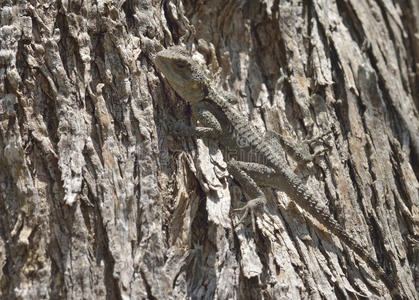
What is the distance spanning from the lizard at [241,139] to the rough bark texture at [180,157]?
4.4 inches

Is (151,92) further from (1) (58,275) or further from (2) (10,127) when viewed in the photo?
(1) (58,275)

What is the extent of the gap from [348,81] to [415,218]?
1678mm

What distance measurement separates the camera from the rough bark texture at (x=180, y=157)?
3.31 metres

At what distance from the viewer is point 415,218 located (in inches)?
178

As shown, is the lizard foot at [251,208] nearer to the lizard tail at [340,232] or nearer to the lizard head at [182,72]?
the lizard tail at [340,232]

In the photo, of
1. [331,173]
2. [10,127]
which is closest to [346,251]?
[331,173]

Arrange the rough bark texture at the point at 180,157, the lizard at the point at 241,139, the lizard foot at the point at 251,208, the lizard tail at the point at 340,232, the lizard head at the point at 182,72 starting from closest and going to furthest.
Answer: the rough bark texture at the point at 180,157
the lizard foot at the point at 251,208
the lizard tail at the point at 340,232
the lizard at the point at 241,139
the lizard head at the point at 182,72

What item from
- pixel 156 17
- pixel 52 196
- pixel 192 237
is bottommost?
pixel 192 237

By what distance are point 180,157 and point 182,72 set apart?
1.04 m

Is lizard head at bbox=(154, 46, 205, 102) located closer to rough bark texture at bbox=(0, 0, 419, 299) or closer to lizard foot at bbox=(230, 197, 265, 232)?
rough bark texture at bbox=(0, 0, 419, 299)

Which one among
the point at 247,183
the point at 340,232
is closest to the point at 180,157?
the point at 247,183

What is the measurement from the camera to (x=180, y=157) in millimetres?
4086

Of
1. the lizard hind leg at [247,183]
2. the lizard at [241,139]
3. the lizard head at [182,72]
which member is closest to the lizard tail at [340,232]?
the lizard at [241,139]

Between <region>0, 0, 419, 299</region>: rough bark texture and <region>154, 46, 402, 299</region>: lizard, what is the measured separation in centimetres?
11
